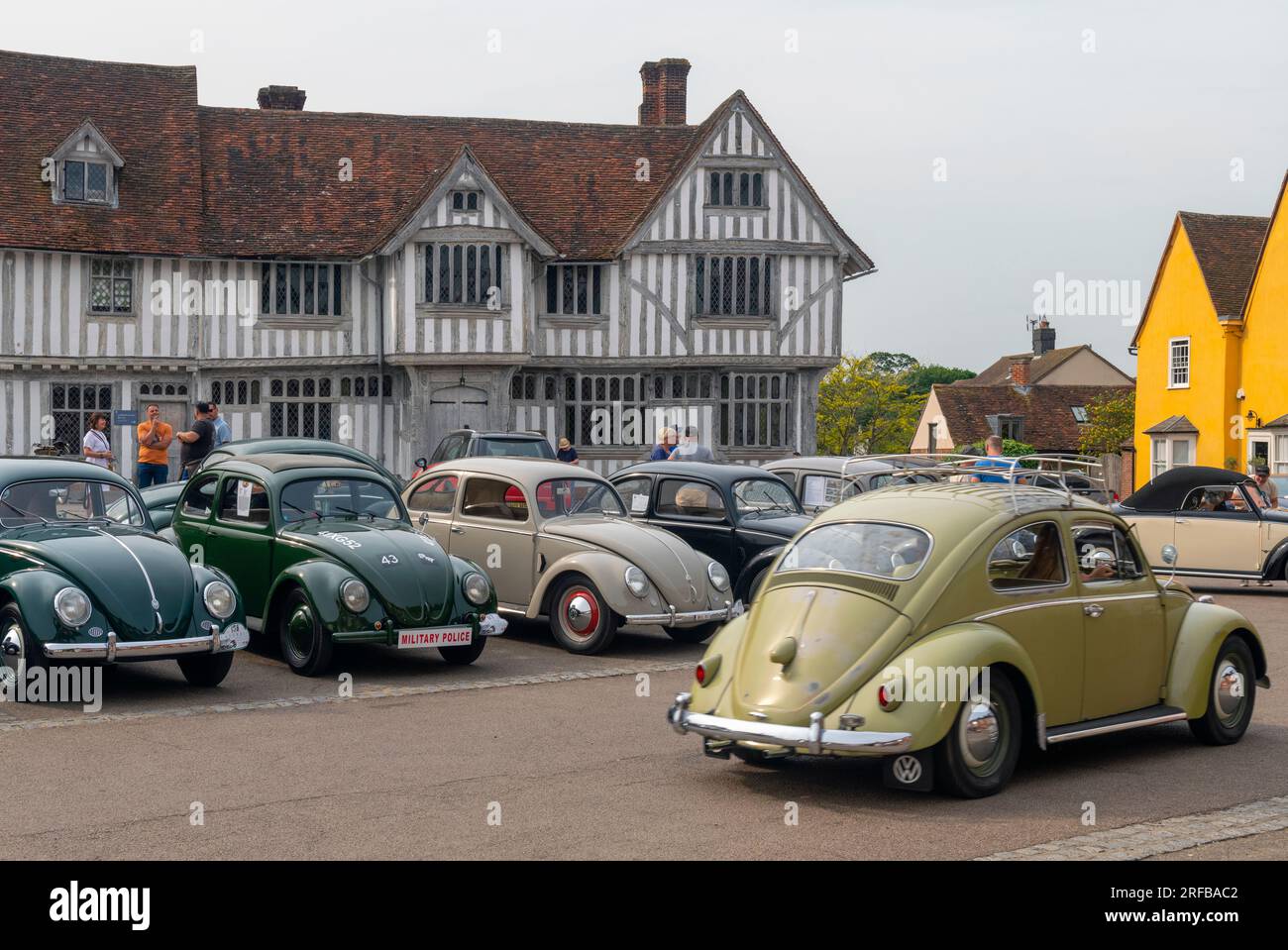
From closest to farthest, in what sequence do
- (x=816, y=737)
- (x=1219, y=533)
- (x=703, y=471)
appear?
(x=816, y=737) < (x=703, y=471) < (x=1219, y=533)

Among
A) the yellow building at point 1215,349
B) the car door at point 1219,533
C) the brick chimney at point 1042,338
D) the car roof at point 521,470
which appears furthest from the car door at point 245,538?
the brick chimney at point 1042,338

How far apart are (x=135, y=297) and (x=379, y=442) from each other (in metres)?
5.82

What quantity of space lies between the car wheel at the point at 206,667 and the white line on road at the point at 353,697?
618mm

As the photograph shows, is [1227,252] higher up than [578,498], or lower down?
higher up

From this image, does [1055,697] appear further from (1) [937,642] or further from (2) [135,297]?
(2) [135,297]

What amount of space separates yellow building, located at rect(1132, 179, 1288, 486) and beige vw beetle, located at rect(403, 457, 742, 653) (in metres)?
28.5

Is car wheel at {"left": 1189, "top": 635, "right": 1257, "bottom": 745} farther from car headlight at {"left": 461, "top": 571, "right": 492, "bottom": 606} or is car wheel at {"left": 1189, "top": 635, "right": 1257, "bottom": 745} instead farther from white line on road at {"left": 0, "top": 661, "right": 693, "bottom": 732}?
car headlight at {"left": 461, "top": 571, "right": 492, "bottom": 606}

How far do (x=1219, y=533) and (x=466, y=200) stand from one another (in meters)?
17.6

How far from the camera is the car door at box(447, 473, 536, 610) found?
1472 cm

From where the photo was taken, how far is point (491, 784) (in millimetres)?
8508

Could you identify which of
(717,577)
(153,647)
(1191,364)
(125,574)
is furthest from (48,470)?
(1191,364)

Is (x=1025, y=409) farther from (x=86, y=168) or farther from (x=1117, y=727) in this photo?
(x=1117, y=727)

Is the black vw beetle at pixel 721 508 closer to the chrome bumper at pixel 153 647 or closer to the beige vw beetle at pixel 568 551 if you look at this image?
the beige vw beetle at pixel 568 551

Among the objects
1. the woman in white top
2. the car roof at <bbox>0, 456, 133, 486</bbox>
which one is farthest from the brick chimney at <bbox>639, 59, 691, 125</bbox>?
the car roof at <bbox>0, 456, 133, 486</bbox>
